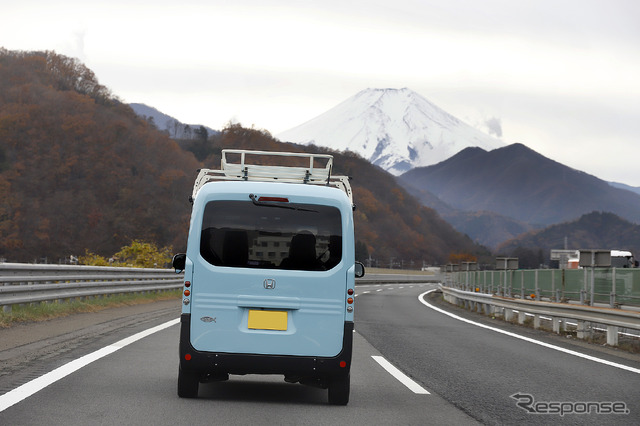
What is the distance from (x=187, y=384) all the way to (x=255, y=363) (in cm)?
75

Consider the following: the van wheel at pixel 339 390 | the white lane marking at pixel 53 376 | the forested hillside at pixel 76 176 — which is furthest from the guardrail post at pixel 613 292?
the forested hillside at pixel 76 176

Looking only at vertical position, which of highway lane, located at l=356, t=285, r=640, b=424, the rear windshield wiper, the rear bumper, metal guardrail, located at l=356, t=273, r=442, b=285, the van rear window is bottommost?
metal guardrail, located at l=356, t=273, r=442, b=285

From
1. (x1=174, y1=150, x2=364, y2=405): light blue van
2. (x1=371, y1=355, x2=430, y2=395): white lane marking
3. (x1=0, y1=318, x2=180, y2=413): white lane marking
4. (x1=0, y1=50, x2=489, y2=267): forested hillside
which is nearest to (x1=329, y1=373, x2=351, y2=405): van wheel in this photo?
(x1=174, y1=150, x2=364, y2=405): light blue van

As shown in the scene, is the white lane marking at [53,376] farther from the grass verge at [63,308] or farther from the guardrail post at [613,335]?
the guardrail post at [613,335]

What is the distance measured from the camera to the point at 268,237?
746 centimetres

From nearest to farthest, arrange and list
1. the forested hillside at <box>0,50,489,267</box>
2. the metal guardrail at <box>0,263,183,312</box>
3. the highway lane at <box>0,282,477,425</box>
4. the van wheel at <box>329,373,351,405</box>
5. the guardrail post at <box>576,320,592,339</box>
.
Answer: the highway lane at <box>0,282,477,425</box> < the van wheel at <box>329,373,351,405</box> < the metal guardrail at <box>0,263,183,312</box> < the guardrail post at <box>576,320,592,339</box> < the forested hillside at <box>0,50,489,267</box>

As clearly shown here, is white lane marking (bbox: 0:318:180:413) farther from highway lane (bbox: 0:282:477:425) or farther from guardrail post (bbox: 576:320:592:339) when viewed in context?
guardrail post (bbox: 576:320:592:339)

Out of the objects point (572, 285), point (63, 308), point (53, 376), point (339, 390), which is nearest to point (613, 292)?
point (572, 285)

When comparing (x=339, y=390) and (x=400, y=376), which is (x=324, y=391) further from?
(x=400, y=376)

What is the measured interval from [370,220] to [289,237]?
127316 millimetres

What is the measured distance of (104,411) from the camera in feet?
22.0

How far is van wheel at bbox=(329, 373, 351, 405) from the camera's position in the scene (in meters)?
7.64

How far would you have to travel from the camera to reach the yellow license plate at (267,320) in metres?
7.41

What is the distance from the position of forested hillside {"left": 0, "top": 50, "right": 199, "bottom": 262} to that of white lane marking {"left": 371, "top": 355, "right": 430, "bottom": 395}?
70796mm
